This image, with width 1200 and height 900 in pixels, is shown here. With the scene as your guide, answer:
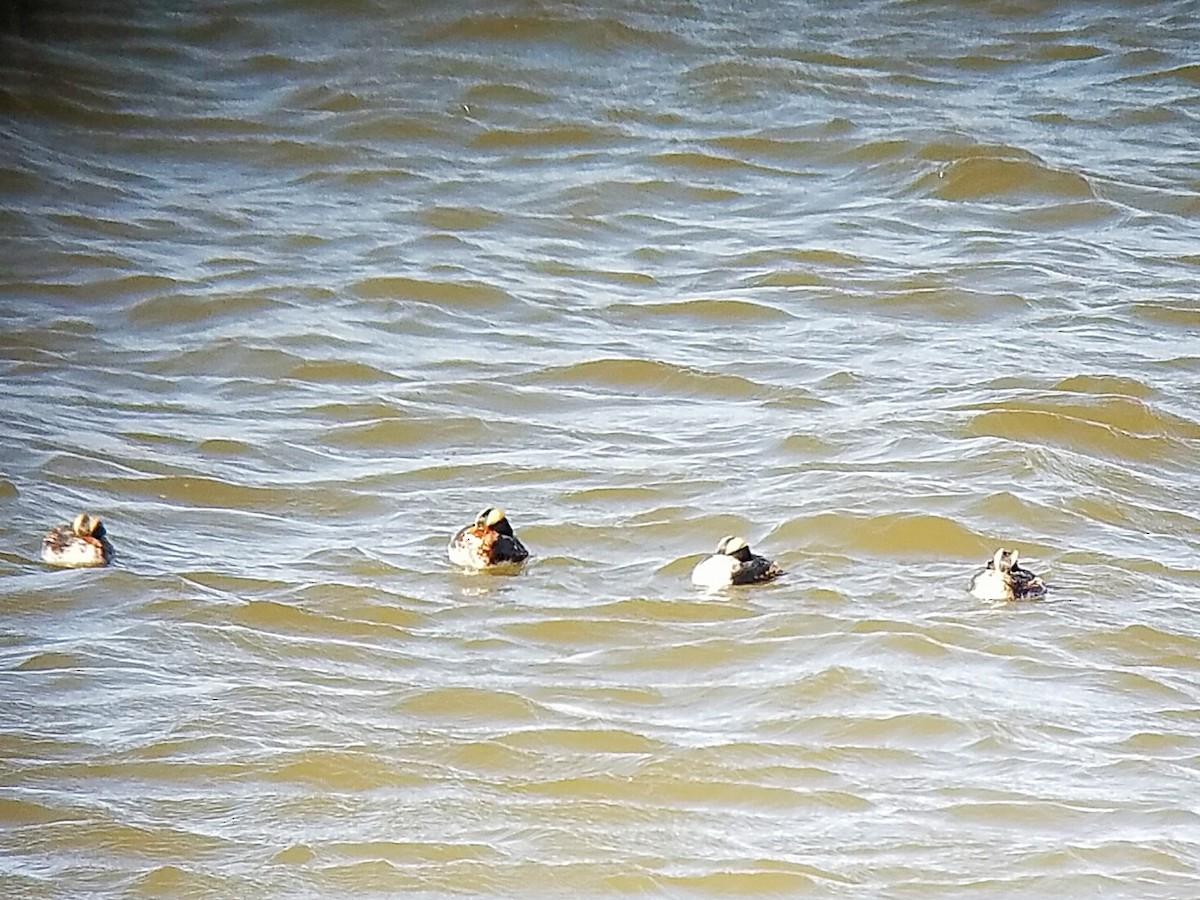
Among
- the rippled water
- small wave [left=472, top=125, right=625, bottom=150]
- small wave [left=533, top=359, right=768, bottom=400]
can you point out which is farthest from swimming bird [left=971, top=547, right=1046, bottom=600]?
small wave [left=472, top=125, right=625, bottom=150]

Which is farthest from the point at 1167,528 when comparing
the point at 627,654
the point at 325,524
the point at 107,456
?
the point at 107,456

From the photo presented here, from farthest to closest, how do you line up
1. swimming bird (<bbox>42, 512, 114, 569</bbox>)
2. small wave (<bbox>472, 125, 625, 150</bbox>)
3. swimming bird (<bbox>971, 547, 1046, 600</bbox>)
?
1. small wave (<bbox>472, 125, 625, 150</bbox>)
2. swimming bird (<bbox>42, 512, 114, 569</bbox>)
3. swimming bird (<bbox>971, 547, 1046, 600</bbox>)

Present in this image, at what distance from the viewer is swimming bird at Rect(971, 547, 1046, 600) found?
22.6 feet

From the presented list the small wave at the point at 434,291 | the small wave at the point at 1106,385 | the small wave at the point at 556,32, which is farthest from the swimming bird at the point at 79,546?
the small wave at the point at 556,32

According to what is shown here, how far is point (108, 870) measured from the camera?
17.0 ft

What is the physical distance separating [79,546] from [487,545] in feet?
4.91

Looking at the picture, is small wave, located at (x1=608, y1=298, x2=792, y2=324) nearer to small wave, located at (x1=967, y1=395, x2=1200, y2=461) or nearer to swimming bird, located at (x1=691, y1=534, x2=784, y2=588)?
small wave, located at (x1=967, y1=395, x2=1200, y2=461)

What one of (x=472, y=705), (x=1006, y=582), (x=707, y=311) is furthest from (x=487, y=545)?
(x=707, y=311)

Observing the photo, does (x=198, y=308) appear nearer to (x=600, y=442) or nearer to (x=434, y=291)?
(x=434, y=291)

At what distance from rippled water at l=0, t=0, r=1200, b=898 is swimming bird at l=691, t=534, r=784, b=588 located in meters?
0.08

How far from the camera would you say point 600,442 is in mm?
8703

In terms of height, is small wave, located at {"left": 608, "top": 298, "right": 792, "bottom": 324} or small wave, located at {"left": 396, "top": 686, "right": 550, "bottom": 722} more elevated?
small wave, located at {"left": 608, "top": 298, "right": 792, "bottom": 324}

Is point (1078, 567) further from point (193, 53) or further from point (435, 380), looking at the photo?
point (193, 53)

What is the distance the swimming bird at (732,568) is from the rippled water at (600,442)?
8 cm
